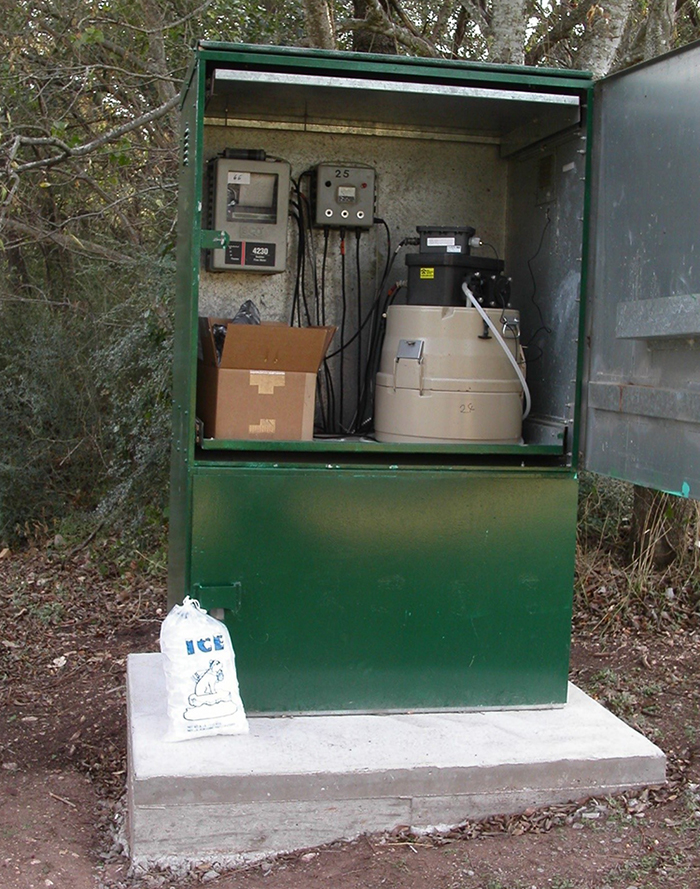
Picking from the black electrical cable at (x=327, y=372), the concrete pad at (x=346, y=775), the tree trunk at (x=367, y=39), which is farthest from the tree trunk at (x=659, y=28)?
the concrete pad at (x=346, y=775)

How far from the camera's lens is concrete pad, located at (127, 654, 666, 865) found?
2869mm

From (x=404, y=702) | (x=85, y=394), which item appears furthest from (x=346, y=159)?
(x=85, y=394)

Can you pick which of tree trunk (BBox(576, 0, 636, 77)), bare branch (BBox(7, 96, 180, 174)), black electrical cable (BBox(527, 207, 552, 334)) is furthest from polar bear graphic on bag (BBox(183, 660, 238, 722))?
tree trunk (BBox(576, 0, 636, 77))

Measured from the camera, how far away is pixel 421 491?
3.33 m

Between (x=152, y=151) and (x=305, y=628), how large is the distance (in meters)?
4.29

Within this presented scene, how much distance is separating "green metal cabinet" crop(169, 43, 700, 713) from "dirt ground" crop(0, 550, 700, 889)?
0.53m

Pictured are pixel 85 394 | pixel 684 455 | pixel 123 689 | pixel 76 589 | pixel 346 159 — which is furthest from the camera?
pixel 85 394

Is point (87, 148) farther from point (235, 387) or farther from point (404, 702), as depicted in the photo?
point (404, 702)

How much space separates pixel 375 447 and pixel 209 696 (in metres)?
0.93

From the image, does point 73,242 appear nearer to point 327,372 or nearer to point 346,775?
point 327,372

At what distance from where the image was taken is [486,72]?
322 cm

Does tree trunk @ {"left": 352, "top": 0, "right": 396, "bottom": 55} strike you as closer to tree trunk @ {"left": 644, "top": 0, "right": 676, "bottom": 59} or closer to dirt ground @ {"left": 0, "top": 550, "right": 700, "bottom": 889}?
tree trunk @ {"left": 644, "top": 0, "right": 676, "bottom": 59}

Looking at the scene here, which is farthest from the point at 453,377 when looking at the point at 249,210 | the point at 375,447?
the point at 249,210

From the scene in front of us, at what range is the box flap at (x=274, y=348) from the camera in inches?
126
